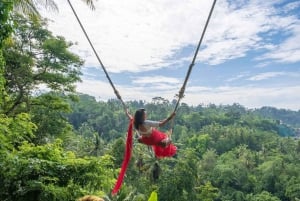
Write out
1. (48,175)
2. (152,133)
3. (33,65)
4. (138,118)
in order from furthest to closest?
1. (33,65)
2. (48,175)
3. (152,133)
4. (138,118)

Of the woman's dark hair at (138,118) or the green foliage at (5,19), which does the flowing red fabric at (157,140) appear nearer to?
the woman's dark hair at (138,118)

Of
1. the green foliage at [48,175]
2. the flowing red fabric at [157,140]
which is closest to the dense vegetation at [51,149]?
the green foliage at [48,175]

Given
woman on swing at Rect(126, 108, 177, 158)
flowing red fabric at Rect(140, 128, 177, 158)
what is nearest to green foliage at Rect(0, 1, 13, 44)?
woman on swing at Rect(126, 108, 177, 158)

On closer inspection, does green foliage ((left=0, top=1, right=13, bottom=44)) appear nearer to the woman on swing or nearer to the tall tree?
the woman on swing

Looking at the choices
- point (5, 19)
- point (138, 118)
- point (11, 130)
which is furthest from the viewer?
point (11, 130)

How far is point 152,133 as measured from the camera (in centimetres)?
492

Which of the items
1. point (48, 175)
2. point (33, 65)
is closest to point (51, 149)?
point (48, 175)

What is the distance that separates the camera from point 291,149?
6531 centimetres

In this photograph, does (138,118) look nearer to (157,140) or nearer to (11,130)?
(157,140)

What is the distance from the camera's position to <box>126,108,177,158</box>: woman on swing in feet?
15.7

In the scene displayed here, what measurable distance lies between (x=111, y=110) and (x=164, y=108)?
38.4ft

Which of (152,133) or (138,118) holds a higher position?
(138,118)

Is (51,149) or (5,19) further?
(51,149)

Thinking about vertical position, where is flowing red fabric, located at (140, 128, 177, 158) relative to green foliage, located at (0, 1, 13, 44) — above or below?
below
